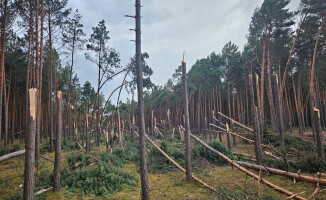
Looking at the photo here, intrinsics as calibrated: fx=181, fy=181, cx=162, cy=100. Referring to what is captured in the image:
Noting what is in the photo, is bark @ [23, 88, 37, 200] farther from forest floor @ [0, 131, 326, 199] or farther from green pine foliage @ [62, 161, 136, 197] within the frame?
green pine foliage @ [62, 161, 136, 197]

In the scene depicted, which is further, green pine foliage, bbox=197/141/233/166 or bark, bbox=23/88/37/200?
green pine foliage, bbox=197/141/233/166

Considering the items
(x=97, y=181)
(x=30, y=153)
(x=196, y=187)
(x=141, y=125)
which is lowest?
(x=196, y=187)

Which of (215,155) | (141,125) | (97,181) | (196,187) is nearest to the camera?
(141,125)

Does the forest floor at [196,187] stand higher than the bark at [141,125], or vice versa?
the bark at [141,125]

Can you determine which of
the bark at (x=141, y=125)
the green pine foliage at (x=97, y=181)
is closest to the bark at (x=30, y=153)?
the green pine foliage at (x=97, y=181)

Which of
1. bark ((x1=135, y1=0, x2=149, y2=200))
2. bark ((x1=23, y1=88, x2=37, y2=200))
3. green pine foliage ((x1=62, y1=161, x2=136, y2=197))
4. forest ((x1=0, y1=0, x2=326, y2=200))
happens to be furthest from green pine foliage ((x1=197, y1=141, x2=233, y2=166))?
bark ((x1=23, y1=88, x2=37, y2=200))

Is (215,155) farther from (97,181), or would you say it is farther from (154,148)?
(97,181)

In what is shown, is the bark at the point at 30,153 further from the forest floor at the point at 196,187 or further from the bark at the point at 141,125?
the bark at the point at 141,125

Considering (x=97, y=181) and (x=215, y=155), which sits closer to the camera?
(x=97, y=181)

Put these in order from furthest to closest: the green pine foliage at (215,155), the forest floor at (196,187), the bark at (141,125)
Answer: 1. the green pine foliage at (215,155)
2. the forest floor at (196,187)
3. the bark at (141,125)

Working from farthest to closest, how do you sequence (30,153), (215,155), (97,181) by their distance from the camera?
(215,155) → (97,181) → (30,153)

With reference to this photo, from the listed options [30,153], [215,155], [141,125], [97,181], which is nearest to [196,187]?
[141,125]

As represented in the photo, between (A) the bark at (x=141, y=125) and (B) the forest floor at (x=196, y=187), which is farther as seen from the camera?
(B) the forest floor at (x=196, y=187)

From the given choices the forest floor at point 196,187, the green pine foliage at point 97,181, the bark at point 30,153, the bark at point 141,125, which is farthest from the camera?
the green pine foliage at point 97,181
